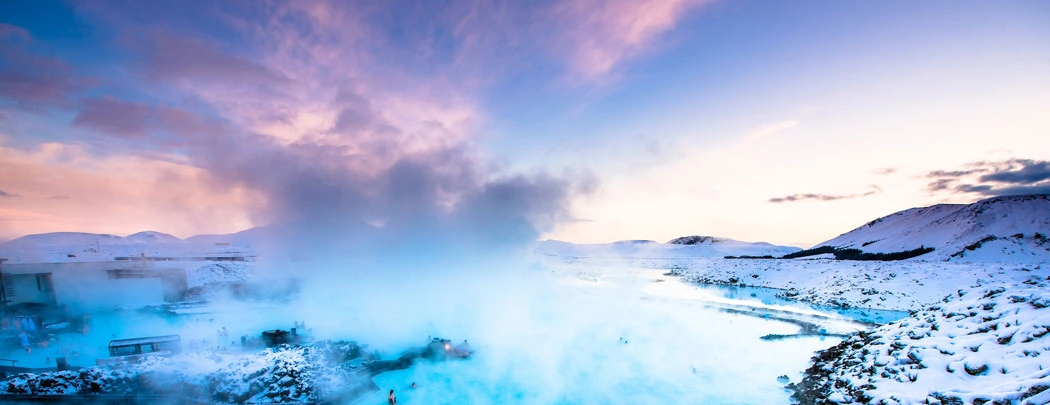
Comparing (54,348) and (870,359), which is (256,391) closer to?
(54,348)

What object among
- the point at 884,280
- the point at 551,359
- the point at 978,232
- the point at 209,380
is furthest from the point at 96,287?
the point at 978,232

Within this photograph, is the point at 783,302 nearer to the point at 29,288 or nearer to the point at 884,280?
the point at 884,280

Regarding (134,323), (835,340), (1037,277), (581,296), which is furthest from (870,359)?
(134,323)

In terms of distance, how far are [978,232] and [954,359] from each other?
52.4m

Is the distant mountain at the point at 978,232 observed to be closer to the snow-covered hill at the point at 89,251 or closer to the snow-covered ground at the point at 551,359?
the snow-covered ground at the point at 551,359

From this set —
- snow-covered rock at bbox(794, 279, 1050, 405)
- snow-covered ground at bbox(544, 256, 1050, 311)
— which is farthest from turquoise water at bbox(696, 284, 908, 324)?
snow-covered rock at bbox(794, 279, 1050, 405)

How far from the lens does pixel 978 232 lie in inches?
1658

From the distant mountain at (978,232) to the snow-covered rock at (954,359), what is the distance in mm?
32762

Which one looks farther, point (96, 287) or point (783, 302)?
point (783, 302)

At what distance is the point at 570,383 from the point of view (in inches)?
645

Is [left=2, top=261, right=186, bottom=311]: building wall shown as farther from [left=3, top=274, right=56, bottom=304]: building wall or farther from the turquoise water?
the turquoise water

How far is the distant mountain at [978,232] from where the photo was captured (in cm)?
3519

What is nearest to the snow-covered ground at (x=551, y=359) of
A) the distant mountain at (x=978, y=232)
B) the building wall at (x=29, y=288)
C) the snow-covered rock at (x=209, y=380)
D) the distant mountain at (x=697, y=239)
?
the snow-covered rock at (x=209, y=380)

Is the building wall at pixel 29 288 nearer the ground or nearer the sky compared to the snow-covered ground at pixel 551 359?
nearer the sky
